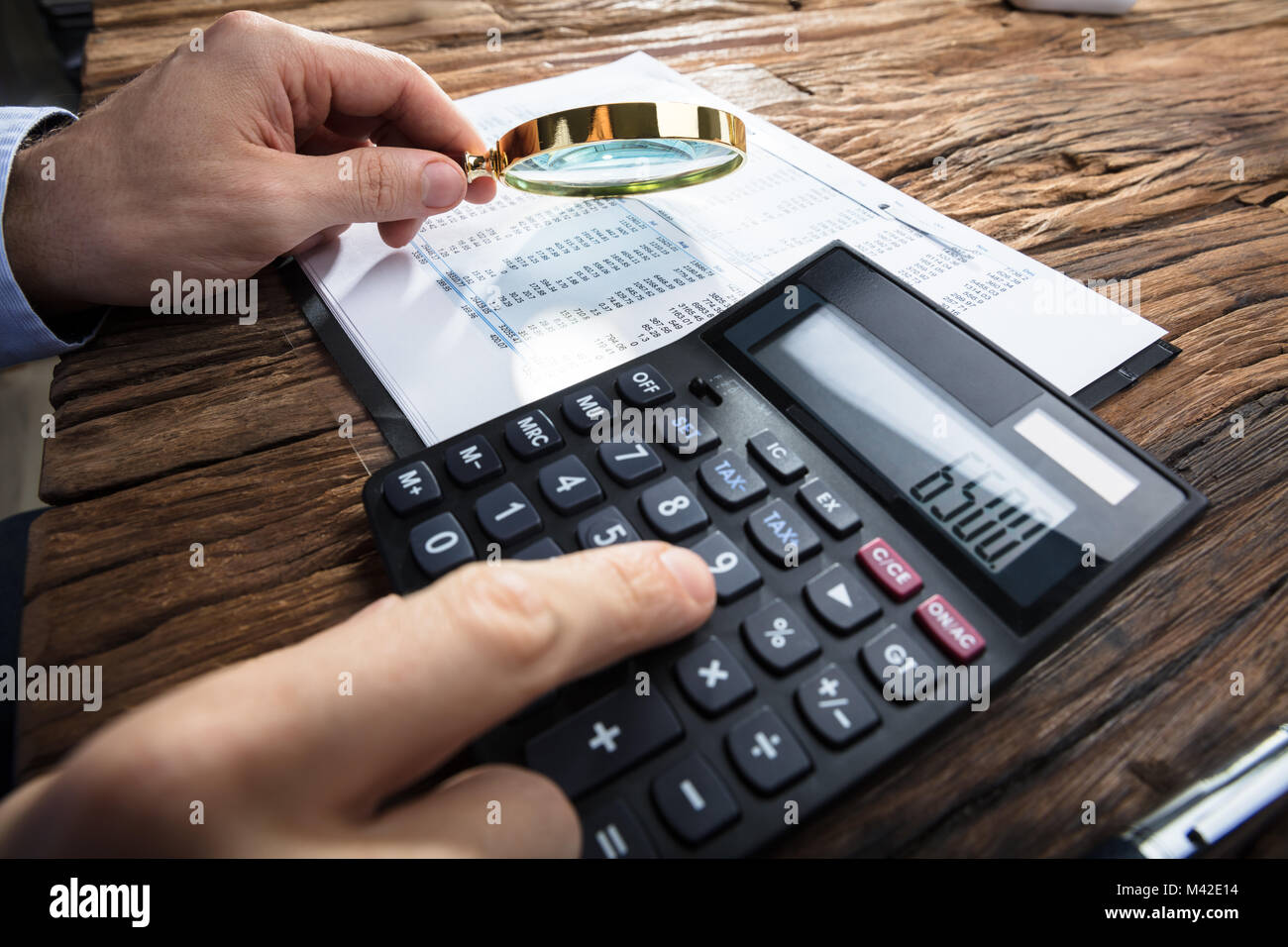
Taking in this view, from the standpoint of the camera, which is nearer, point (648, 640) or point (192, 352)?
point (648, 640)

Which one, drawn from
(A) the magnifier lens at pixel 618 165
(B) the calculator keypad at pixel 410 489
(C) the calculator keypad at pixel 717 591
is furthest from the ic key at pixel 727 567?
(A) the magnifier lens at pixel 618 165

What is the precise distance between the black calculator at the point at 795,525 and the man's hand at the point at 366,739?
1.0 inches

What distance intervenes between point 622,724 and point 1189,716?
20 centimetres

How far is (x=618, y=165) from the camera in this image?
0.48 meters

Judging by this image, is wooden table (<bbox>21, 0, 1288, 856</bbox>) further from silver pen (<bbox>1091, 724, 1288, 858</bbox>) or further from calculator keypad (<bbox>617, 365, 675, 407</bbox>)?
calculator keypad (<bbox>617, 365, 675, 407</bbox>)

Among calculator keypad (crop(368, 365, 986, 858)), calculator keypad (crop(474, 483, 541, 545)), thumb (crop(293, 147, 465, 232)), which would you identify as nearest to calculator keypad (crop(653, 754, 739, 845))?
calculator keypad (crop(368, 365, 986, 858))

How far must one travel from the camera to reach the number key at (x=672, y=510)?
1.01 feet

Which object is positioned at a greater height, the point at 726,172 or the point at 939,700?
the point at 726,172

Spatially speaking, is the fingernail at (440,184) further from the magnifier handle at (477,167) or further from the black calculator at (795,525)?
the black calculator at (795,525)

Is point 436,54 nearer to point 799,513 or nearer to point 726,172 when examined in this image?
point 726,172

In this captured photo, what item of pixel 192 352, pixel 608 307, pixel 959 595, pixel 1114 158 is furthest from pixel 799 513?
pixel 1114 158

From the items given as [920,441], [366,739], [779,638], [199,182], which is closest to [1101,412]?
[920,441]

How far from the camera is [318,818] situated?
0.20 m

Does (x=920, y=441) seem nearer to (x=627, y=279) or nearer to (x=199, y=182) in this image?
(x=627, y=279)
